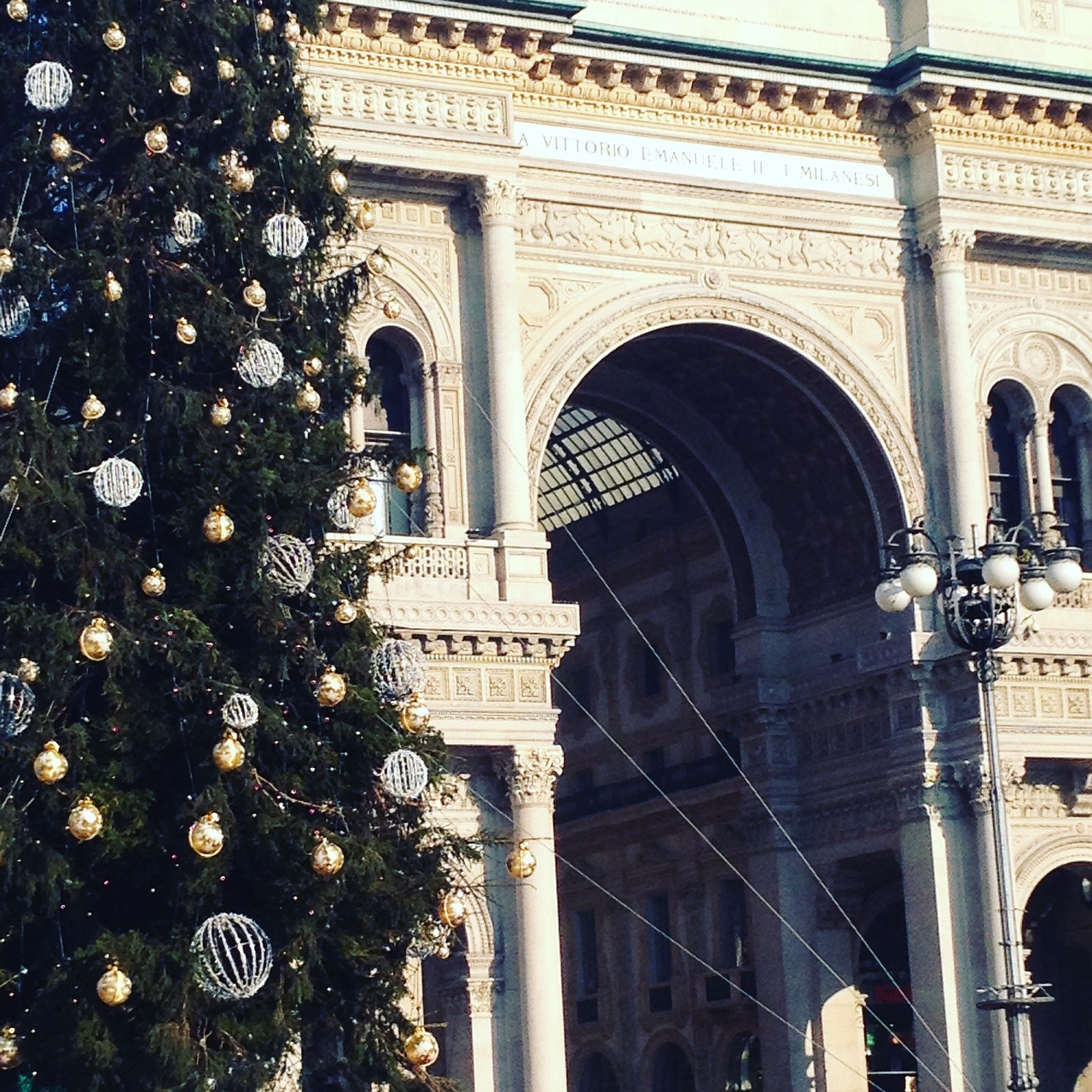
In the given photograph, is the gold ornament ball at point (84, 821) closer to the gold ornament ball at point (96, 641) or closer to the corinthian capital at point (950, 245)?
the gold ornament ball at point (96, 641)

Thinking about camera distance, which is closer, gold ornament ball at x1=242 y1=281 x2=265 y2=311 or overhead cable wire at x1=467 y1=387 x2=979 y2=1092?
gold ornament ball at x1=242 y1=281 x2=265 y2=311

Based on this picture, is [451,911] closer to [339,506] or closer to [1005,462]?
[339,506]

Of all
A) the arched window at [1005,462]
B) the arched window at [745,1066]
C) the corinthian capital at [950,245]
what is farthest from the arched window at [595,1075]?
the corinthian capital at [950,245]

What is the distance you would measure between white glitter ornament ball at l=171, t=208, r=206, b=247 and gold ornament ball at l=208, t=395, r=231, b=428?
4.80ft

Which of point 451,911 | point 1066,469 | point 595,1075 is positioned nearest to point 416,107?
point 1066,469

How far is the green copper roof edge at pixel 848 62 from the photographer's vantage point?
42.2m

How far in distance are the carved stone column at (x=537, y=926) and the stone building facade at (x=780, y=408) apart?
0.18 ft

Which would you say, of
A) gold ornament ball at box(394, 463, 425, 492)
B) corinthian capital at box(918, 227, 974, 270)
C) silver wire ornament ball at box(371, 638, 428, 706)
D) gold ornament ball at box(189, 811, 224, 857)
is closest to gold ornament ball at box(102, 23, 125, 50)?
gold ornament ball at box(394, 463, 425, 492)

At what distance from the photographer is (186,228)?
2459 cm

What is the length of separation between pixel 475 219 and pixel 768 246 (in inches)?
205

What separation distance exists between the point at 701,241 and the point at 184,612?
21.0 m

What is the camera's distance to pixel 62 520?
23.6 meters

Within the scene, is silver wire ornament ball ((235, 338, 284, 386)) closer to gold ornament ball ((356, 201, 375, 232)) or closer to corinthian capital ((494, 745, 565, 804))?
gold ornament ball ((356, 201, 375, 232))

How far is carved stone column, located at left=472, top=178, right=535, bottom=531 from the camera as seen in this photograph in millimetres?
40000
